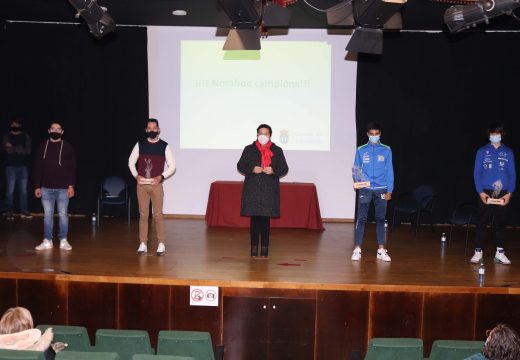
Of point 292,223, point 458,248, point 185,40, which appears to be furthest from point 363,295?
point 185,40

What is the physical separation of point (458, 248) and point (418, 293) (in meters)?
2.30

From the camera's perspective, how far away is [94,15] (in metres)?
6.63

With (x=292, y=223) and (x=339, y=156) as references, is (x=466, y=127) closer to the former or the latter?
(x=339, y=156)

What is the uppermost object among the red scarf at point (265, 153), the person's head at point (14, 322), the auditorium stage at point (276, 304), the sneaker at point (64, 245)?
the red scarf at point (265, 153)

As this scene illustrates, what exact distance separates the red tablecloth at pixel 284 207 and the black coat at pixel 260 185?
2402 millimetres

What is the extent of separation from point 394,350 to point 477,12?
3996 mm

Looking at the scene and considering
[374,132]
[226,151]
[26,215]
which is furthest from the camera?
[226,151]

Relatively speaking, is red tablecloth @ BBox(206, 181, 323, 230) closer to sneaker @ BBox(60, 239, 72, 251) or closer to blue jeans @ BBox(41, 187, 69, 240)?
sneaker @ BBox(60, 239, 72, 251)

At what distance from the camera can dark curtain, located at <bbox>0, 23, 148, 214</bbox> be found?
9.06 m

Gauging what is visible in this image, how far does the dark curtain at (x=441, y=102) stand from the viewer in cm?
888

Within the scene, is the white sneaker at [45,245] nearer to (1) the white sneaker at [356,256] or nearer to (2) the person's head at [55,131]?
(2) the person's head at [55,131]

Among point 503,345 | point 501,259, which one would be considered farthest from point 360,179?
point 503,345

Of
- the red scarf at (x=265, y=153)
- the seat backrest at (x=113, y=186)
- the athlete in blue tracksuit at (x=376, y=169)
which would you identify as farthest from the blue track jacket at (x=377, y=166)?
the seat backrest at (x=113, y=186)

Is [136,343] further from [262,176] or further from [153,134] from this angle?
[153,134]
